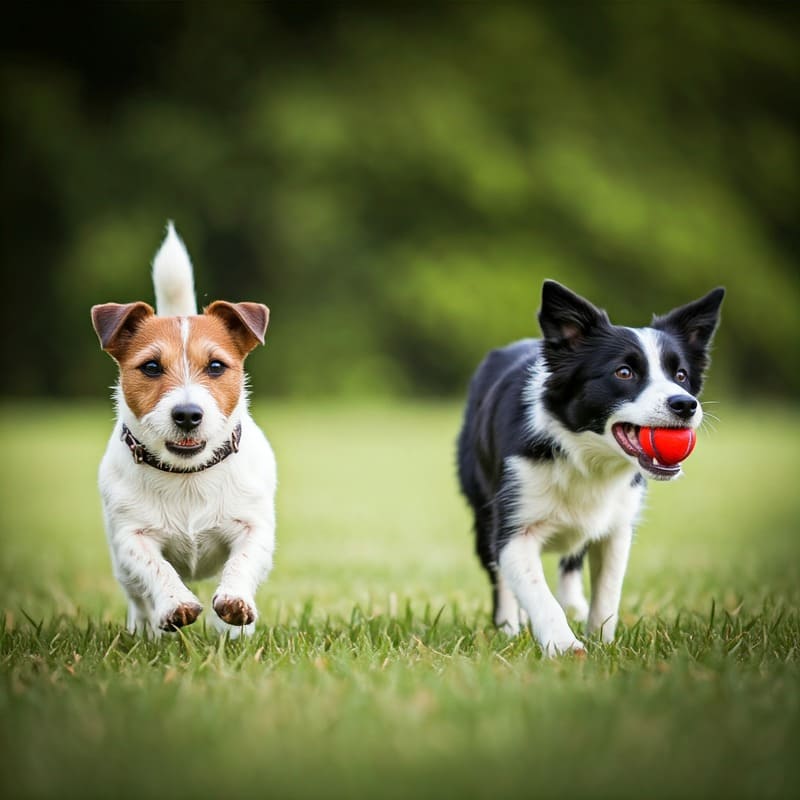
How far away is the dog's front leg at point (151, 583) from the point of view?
11.6 ft

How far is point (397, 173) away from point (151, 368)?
26.4 m

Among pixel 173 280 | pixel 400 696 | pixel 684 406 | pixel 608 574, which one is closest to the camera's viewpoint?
pixel 400 696

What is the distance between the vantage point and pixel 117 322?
12.6 feet

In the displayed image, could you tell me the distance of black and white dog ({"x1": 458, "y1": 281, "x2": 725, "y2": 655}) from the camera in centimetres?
379

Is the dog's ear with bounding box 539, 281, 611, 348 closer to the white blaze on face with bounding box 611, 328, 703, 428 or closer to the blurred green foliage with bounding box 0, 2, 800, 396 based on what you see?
the white blaze on face with bounding box 611, 328, 703, 428

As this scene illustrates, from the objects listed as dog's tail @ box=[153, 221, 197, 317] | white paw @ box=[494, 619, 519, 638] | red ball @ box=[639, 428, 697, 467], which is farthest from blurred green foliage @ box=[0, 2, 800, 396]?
red ball @ box=[639, 428, 697, 467]

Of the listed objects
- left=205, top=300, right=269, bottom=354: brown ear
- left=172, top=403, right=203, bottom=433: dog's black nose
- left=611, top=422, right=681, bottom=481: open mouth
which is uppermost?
left=205, top=300, right=269, bottom=354: brown ear

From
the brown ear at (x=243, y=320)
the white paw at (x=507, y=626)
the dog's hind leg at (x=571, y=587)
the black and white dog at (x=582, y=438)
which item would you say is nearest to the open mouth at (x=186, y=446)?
the brown ear at (x=243, y=320)

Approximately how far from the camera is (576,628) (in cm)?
438

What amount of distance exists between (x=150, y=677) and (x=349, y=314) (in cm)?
2483

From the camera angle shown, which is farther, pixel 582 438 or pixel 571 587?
pixel 571 587

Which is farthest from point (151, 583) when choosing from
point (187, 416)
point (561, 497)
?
Result: point (561, 497)

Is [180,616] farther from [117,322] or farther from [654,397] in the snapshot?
[654,397]

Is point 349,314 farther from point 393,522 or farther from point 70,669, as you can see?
point 70,669
